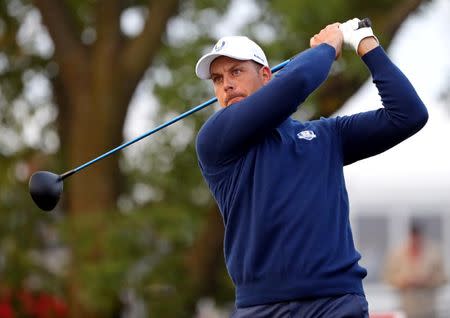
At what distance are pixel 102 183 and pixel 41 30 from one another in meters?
2.42

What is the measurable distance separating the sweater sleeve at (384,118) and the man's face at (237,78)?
0.33 metres

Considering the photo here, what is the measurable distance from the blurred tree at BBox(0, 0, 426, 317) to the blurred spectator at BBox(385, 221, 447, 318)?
161 centimetres

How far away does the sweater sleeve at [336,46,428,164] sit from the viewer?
434cm

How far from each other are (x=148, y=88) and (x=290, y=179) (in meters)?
8.99

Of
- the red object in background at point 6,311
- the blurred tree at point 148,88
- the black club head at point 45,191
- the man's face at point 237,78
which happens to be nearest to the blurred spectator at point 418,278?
the blurred tree at point 148,88

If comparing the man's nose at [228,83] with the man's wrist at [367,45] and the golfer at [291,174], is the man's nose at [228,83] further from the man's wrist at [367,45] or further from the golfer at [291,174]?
the man's wrist at [367,45]

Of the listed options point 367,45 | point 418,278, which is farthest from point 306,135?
point 418,278

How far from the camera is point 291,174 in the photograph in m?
4.18

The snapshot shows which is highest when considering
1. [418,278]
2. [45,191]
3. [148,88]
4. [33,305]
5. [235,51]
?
[148,88]

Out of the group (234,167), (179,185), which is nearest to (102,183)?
(179,185)

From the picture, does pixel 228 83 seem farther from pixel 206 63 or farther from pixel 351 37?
pixel 351 37

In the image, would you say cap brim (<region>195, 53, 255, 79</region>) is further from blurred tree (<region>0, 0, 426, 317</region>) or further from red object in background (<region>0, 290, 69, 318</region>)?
red object in background (<region>0, 290, 69, 318</region>)

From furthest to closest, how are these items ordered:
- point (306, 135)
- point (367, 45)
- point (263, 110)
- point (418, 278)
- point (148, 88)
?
point (148, 88) → point (418, 278) → point (367, 45) → point (306, 135) → point (263, 110)

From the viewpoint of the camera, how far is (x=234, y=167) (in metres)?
4.29
